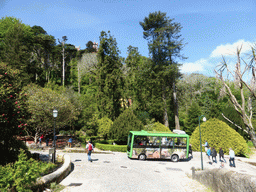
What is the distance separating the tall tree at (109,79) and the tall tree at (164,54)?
6756 millimetres

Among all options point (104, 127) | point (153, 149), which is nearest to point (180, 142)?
point (153, 149)

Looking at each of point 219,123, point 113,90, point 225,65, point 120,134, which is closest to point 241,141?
point 219,123

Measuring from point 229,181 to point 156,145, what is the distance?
565 inches

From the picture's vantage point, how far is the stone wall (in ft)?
16.8

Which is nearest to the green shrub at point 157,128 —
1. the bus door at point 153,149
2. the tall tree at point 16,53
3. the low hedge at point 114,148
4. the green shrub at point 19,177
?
the low hedge at point 114,148

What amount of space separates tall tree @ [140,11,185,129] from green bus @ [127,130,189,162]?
13986 millimetres

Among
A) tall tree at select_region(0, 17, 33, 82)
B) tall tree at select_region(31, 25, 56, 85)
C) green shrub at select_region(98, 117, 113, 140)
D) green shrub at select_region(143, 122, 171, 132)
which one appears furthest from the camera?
tall tree at select_region(31, 25, 56, 85)

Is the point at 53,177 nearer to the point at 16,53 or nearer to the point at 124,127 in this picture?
the point at 124,127

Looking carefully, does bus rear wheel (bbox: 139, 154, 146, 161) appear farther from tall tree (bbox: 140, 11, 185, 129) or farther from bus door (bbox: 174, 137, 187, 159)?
tall tree (bbox: 140, 11, 185, 129)

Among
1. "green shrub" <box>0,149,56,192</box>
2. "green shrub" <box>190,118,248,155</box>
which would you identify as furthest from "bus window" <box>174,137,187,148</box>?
"green shrub" <box>0,149,56,192</box>

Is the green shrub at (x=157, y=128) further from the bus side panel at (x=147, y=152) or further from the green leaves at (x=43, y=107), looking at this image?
the green leaves at (x=43, y=107)

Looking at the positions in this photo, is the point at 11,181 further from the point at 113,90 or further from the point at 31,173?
the point at 113,90

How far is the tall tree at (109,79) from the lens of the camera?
114 ft

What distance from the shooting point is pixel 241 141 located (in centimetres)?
2566
